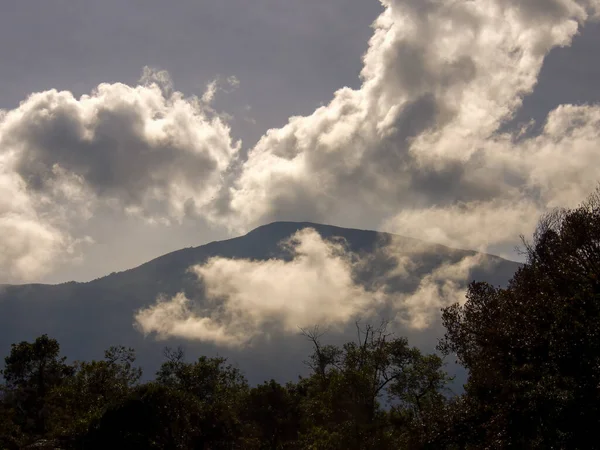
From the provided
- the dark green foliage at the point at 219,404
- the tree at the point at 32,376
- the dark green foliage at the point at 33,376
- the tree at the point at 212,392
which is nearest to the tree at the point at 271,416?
the dark green foliage at the point at 219,404

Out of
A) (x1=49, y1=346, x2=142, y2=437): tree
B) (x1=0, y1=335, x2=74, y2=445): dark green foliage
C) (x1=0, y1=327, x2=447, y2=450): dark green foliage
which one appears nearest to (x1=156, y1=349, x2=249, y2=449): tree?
(x1=0, y1=327, x2=447, y2=450): dark green foliage

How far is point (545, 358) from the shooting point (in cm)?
2370

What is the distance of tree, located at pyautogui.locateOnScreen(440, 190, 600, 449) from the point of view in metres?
20.2

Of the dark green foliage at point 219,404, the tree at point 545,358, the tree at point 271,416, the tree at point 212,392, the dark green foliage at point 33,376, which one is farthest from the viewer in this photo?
the dark green foliage at point 33,376

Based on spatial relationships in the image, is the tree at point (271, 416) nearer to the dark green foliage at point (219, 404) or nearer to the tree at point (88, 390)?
the dark green foliage at point (219, 404)

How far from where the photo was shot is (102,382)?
54.0 m

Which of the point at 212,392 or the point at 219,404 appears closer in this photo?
the point at 219,404

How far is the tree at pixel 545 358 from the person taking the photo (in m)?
20.2

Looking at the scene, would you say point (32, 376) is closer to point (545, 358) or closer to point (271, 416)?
point (271, 416)

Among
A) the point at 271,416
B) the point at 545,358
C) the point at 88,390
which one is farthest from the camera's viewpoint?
the point at 271,416

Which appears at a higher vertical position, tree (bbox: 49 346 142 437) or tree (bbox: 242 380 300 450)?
tree (bbox: 49 346 142 437)


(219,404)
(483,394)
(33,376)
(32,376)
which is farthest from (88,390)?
(483,394)

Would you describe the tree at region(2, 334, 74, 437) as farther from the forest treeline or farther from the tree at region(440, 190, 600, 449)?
the tree at region(440, 190, 600, 449)

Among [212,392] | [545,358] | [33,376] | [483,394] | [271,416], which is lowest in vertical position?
[271,416]
